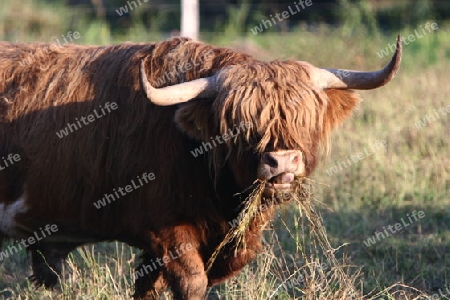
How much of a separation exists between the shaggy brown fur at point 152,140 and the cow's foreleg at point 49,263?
0.22 meters

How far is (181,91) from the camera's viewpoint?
456cm

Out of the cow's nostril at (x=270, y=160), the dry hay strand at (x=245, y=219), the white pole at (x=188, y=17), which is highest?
the white pole at (x=188, y=17)

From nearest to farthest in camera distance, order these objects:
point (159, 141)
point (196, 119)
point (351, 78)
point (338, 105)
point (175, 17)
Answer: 1. point (196, 119)
2. point (159, 141)
3. point (351, 78)
4. point (338, 105)
5. point (175, 17)

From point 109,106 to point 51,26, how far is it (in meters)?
11.0

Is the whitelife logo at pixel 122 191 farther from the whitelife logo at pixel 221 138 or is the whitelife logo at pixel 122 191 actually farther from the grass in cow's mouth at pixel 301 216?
the grass in cow's mouth at pixel 301 216

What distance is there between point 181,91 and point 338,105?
97cm

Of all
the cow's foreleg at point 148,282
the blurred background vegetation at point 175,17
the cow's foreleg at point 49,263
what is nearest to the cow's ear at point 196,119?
the cow's foreleg at point 148,282

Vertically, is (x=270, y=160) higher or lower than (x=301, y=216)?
higher

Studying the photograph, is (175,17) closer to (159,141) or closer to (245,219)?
(159,141)

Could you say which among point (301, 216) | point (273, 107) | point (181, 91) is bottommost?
point (301, 216)

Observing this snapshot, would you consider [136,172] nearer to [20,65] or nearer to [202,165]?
[202,165]

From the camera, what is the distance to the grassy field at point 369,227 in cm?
532

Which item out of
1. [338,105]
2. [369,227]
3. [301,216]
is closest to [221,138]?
[301,216]

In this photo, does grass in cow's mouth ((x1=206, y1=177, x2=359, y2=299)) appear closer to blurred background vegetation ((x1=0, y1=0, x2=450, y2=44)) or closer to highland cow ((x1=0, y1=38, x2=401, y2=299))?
highland cow ((x1=0, y1=38, x2=401, y2=299))
